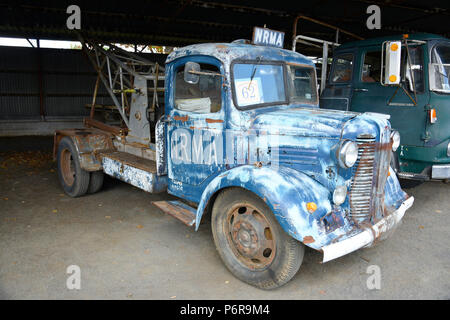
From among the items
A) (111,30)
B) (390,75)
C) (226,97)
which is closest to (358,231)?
(226,97)

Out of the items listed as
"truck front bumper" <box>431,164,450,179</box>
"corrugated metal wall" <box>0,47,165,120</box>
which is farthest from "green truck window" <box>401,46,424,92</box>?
"corrugated metal wall" <box>0,47,165,120</box>

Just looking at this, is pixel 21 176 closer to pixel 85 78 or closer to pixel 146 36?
A: pixel 146 36

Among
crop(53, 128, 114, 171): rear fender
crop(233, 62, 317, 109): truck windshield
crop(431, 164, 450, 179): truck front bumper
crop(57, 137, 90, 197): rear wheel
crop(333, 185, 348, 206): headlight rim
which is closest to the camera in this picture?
crop(333, 185, 348, 206): headlight rim

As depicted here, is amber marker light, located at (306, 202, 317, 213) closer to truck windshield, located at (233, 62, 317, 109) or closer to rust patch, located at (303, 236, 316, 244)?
rust patch, located at (303, 236, 316, 244)

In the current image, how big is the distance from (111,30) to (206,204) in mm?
9685

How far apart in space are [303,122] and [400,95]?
312 cm

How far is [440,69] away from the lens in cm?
528

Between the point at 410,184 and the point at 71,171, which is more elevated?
the point at 71,171

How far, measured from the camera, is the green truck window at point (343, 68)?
20.4 feet

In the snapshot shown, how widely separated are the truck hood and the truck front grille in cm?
25

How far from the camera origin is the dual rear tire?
5547mm

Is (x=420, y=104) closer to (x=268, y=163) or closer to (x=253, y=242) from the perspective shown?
(x=268, y=163)

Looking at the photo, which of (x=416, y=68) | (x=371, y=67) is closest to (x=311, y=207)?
(x=416, y=68)

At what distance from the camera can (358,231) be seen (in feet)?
9.85
